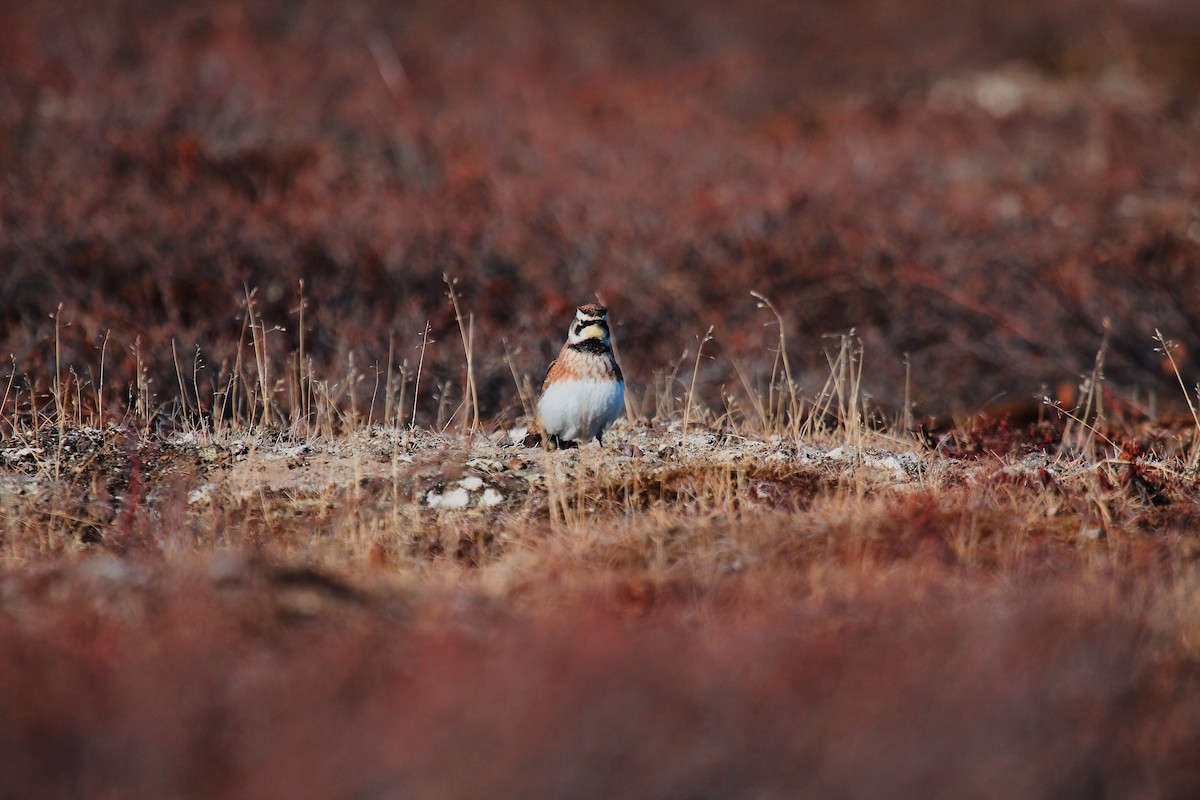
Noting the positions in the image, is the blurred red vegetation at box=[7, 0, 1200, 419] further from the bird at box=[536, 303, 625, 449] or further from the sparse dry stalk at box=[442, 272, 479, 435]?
the bird at box=[536, 303, 625, 449]

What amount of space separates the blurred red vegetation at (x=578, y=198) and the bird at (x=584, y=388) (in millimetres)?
5247

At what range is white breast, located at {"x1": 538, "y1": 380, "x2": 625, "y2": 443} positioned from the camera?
23.9ft

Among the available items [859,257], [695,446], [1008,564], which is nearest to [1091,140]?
[859,257]

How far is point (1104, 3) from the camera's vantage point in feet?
97.0

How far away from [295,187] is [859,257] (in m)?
8.32

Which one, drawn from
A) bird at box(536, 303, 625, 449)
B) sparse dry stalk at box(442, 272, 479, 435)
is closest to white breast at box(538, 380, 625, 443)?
bird at box(536, 303, 625, 449)

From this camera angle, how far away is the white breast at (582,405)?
7.28 meters

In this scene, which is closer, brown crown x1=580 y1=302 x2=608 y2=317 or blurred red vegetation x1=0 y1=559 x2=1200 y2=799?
blurred red vegetation x1=0 y1=559 x2=1200 y2=799

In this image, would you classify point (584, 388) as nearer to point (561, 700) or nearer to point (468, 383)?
point (468, 383)

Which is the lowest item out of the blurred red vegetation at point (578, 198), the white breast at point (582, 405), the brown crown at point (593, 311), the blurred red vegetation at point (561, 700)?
the blurred red vegetation at point (561, 700)

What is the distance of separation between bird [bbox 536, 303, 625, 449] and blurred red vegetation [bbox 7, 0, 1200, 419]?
5.25m

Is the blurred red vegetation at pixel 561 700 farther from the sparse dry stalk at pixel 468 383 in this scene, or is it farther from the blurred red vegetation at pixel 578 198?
the blurred red vegetation at pixel 578 198

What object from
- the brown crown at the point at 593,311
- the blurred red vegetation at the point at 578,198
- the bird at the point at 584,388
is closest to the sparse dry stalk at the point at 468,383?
the bird at the point at 584,388

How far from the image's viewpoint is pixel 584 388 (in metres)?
7.30
